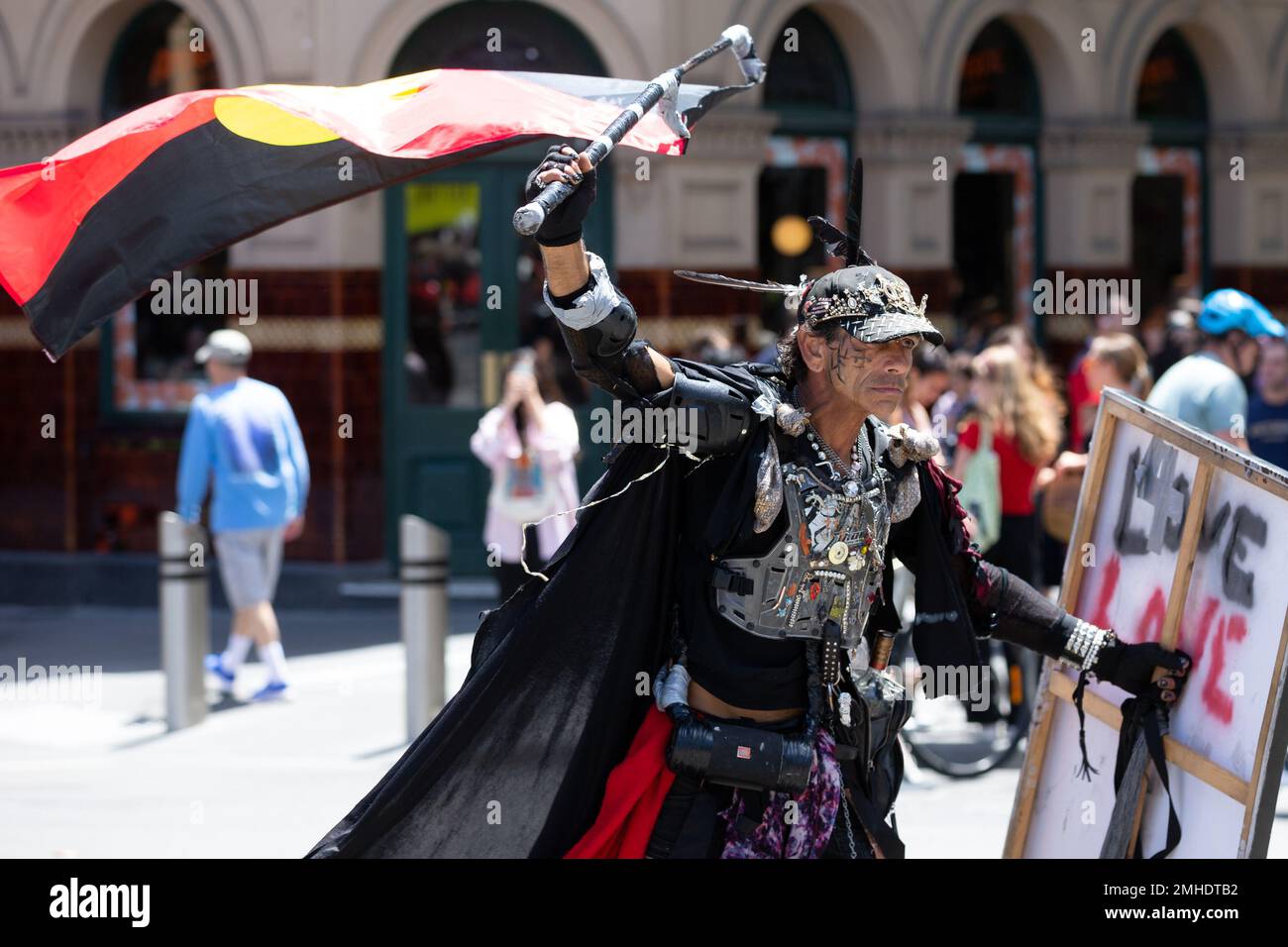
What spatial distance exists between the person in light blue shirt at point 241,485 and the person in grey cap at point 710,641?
611 centimetres

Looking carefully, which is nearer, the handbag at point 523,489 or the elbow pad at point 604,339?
the elbow pad at point 604,339

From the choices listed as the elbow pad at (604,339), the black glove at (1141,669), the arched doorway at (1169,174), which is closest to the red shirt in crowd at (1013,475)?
the black glove at (1141,669)

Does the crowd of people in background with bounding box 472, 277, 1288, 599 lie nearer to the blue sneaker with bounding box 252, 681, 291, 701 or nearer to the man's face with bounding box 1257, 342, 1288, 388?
the man's face with bounding box 1257, 342, 1288, 388

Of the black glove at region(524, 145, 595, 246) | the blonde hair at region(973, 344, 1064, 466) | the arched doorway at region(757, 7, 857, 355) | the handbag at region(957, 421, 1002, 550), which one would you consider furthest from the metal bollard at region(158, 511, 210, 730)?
the black glove at region(524, 145, 595, 246)

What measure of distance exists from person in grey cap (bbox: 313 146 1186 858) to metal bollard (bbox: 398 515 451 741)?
4.86 metres

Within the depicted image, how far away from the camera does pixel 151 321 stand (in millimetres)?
13875

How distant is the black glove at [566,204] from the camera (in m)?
3.63

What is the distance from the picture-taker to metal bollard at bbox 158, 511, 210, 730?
30.9 ft

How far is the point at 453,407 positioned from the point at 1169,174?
6.83 meters

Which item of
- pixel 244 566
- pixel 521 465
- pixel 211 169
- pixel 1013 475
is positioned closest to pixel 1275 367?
pixel 1013 475

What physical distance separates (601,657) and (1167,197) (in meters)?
12.9

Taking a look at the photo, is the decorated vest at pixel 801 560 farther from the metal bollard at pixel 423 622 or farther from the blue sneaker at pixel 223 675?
the blue sneaker at pixel 223 675

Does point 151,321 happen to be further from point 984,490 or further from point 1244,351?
point 1244,351

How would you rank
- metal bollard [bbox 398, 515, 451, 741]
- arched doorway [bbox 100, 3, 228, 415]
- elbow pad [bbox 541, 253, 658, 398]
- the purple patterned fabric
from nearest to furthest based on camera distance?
elbow pad [bbox 541, 253, 658, 398], the purple patterned fabric, metal bollard [bbox 398, 515, 451, 741], arched doorway [bbox 100, 3, 228, 415]
